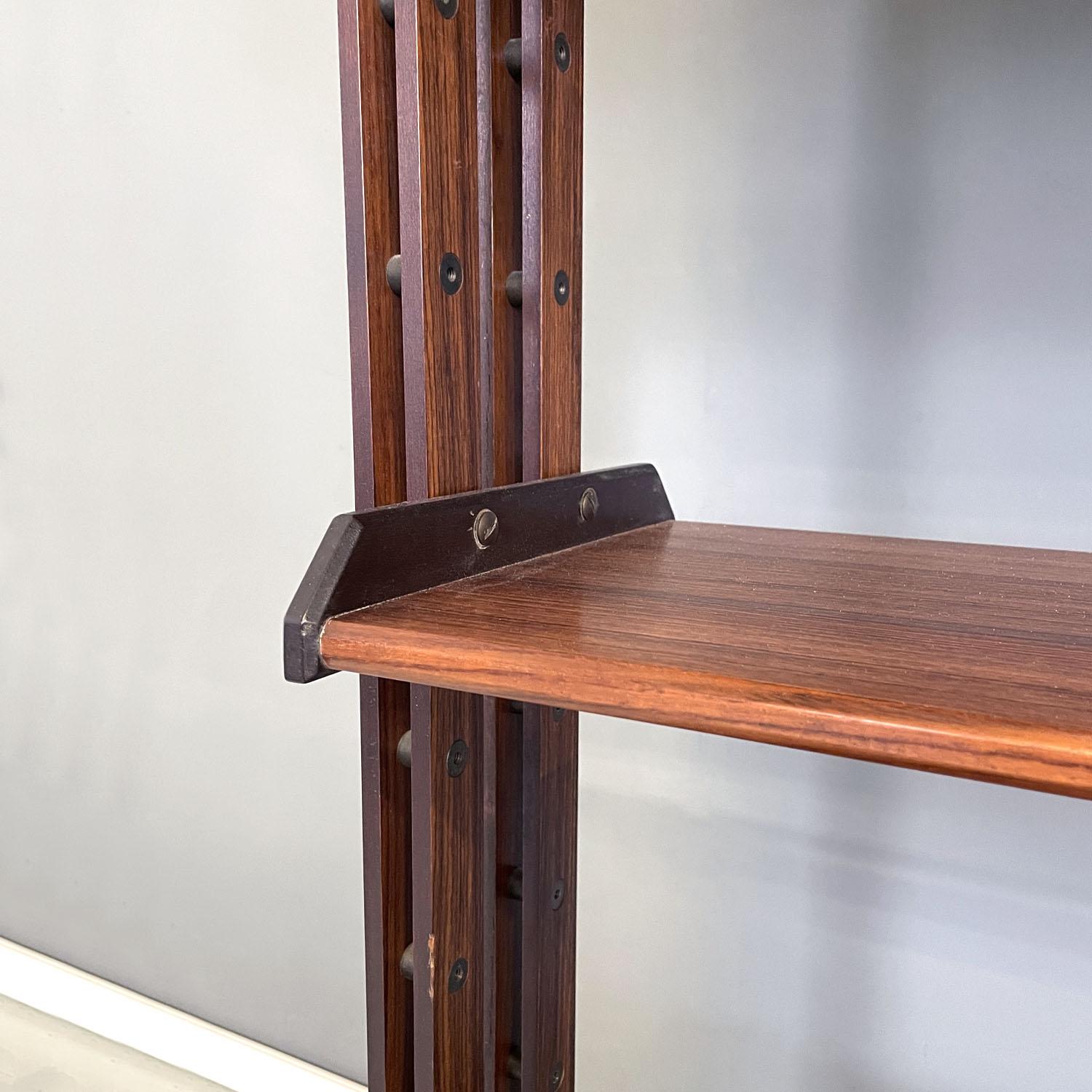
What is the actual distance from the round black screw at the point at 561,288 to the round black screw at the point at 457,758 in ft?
0.90

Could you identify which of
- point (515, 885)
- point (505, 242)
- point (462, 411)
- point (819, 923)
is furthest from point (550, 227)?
point (819, 923)

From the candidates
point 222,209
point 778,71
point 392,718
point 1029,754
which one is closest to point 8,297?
point 222,209

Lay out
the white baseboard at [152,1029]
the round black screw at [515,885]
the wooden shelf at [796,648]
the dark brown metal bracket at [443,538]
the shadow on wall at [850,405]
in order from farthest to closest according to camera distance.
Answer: the white baseboard at [152,1029] → the shadow on wall at [850,405] → the round black screw at [515,885] → the dark brown metal bracket at [443,538] → the wooden shelf at [796,648]

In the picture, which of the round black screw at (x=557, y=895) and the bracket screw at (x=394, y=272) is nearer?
the bracket screw at (x=394, y=272)

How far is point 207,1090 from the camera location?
159cm

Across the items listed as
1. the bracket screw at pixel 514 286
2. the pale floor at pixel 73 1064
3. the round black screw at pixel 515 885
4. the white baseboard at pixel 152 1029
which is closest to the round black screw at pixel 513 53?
the bracket screw at pixel 514 286

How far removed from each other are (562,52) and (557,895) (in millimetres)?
530

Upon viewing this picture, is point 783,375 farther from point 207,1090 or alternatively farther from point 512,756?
point 207,1090

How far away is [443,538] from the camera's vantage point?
20.7 inches

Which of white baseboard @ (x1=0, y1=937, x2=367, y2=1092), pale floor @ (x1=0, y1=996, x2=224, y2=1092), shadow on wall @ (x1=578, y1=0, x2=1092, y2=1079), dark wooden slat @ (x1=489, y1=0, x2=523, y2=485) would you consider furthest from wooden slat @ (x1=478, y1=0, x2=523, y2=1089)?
pale floor @ (x1=0, y1=996, x2=224, y2=1092)

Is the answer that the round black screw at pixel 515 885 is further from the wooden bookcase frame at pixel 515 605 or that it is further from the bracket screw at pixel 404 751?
the bracket screw at pixel 404 751

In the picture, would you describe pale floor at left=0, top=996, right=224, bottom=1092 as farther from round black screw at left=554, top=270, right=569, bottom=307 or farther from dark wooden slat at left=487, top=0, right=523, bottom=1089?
round black screw at left=554, top=270, right=569, bottom=307

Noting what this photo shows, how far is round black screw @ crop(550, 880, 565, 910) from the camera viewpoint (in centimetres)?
70

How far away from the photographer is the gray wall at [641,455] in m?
0.93
